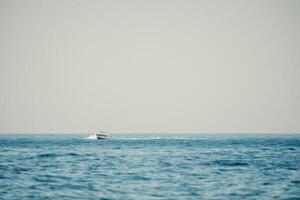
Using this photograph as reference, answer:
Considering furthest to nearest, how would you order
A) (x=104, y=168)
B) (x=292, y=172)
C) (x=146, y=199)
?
(x=104, y=168) < (x=292, y=172) < (x=146, y=199)

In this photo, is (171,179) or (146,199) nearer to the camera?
(146,199)

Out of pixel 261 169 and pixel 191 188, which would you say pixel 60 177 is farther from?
pixel 261 169

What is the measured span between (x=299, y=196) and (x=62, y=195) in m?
16.8

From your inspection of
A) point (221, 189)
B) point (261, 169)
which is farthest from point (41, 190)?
point (261, 169)

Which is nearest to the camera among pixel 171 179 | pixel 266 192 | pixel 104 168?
pixel 266 192

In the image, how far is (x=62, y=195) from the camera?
32.8 metres

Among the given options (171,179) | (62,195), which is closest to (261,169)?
(171,179)

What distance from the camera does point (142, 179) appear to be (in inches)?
1607

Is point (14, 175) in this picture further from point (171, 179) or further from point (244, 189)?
point (244, 189)

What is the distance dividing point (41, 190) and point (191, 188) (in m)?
11.5

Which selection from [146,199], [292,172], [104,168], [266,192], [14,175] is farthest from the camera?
[104,168]

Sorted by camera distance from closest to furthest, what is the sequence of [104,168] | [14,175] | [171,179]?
[171,179] < [14,175] < [104,168]

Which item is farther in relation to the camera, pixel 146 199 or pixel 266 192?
pixel 266 192

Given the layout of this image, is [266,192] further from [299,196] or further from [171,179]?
[171,179]
